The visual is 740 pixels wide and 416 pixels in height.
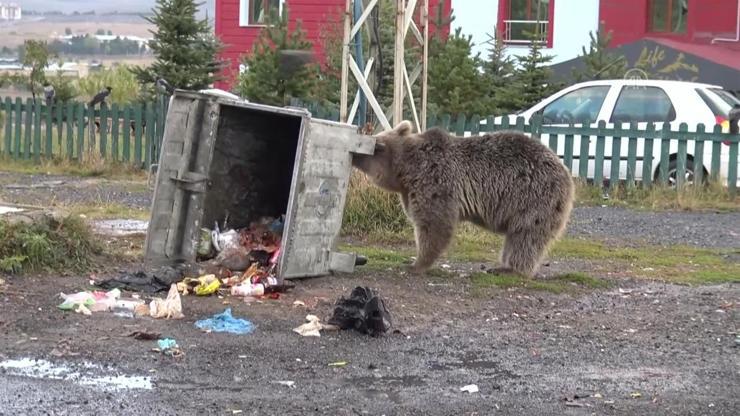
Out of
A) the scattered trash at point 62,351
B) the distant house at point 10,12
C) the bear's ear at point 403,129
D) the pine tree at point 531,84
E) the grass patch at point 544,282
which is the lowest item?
the scattered trash at point 62,351

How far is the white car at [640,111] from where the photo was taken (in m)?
17.5

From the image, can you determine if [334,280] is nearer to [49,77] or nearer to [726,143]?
[726,143]

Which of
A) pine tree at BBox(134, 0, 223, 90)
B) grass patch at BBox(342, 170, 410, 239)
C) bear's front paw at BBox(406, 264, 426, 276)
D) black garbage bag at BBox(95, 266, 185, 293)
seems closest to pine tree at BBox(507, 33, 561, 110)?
pine tree at BBox(134, 0, 223, 90)

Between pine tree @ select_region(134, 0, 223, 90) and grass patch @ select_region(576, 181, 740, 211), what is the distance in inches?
353

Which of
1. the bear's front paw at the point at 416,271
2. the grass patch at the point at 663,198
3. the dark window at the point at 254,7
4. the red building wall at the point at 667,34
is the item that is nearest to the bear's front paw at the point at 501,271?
the bear's front paw at the point at 416,271

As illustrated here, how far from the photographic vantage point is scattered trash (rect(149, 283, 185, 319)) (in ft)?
26.6

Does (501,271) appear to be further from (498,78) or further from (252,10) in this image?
(252,10)

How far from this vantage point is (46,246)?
9.40 metres

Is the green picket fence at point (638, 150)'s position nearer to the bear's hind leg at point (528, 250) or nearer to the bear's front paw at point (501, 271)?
the bear's front paw at point (501, 271)

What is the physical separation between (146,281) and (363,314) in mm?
2098

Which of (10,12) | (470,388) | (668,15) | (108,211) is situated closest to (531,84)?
(668,15)

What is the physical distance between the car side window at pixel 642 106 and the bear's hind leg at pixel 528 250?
26.4ft

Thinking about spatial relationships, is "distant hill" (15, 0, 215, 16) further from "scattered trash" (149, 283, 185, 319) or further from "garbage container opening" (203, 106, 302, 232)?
"scattered trash" (149, 283, 185, 319)

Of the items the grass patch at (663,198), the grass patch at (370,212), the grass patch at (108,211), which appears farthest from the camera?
the grass patch at (663,198)
